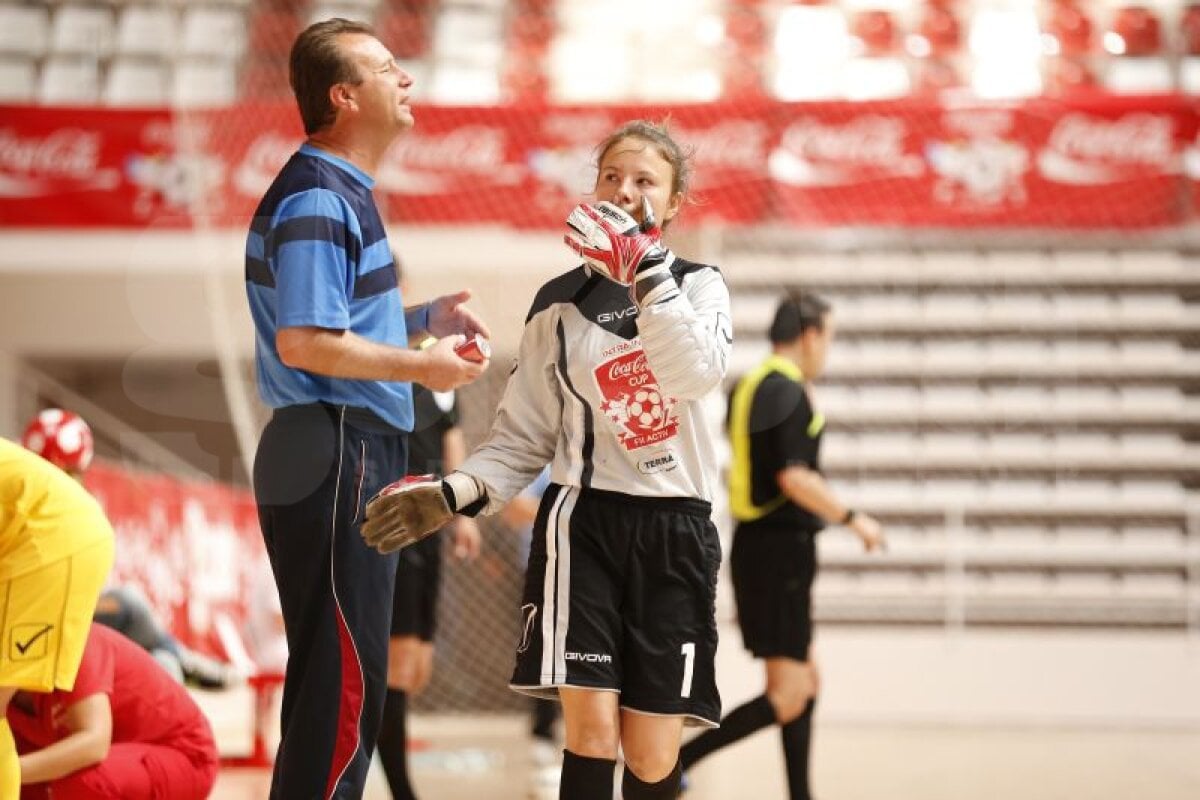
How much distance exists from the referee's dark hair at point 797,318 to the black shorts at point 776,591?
69 cm

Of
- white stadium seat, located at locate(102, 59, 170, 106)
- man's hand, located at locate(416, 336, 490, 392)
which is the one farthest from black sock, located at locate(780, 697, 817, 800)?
white stadium seat, located at locate(102, 59, 170, 106)

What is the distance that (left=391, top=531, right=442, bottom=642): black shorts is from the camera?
188 inches

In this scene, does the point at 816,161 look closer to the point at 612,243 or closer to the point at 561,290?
the point at 561,290

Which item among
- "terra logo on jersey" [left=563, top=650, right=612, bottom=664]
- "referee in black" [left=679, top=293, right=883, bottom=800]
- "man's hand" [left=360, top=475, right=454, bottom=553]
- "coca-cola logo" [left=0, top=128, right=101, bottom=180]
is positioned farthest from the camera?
"coca-cola logo" [left=0, top=128, right=101, bottom=180]

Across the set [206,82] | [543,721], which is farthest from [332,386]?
[206,82]

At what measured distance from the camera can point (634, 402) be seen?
119 inches

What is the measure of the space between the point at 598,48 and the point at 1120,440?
4641mm

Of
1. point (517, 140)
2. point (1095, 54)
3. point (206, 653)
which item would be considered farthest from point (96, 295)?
point (1095, 54)

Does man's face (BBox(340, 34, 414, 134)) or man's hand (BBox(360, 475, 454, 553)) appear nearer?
man's hand (BBox(360, 475, 454, 553))

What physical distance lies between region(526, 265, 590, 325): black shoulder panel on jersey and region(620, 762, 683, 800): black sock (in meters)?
0.93

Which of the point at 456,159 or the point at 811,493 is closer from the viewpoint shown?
the point at 811,493

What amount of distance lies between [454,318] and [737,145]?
7.27 metres

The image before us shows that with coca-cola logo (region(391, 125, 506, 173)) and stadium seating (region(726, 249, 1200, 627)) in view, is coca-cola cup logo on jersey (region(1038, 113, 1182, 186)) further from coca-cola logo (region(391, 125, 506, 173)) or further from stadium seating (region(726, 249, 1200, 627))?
coca-cola logo (region(391, 125, 506, 173))

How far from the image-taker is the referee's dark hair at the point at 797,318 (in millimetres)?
5266
